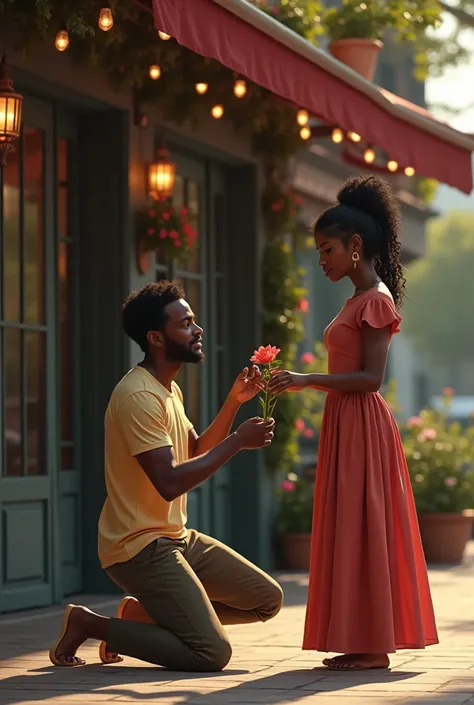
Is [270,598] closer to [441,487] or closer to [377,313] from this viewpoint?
[377,313]

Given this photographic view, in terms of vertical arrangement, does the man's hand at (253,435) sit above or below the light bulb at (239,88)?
below

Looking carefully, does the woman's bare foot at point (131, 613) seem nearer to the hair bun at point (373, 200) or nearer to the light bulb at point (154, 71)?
the hair bun at point (373, 200)

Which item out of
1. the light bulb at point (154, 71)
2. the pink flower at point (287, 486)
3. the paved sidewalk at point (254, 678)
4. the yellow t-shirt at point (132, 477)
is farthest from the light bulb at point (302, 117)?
the yellow t-shirt at point (132, 477)

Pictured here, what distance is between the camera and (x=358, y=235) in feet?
20.8

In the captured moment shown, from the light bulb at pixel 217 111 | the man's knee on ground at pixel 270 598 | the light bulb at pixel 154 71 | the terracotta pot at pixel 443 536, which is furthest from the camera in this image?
the terracotta pot at pixel 443 536

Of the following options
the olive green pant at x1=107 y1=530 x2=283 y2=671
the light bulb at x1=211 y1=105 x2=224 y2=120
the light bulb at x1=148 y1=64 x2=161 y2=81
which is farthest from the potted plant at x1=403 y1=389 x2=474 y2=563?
the olive green pant at x1=107 y1=530 x2=283 y2=671

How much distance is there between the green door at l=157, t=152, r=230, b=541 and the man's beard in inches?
167

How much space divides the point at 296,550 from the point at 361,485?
17.6 ft

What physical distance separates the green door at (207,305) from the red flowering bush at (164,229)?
692 mm

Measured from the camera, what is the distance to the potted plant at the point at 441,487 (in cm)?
1248

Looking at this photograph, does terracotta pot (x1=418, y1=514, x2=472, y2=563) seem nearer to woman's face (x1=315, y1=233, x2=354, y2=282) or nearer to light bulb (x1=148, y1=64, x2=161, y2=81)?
light bulb (x1=148, y1=64, x2=161, y2=81)

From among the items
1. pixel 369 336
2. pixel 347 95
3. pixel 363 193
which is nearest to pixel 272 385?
pixel 369 336

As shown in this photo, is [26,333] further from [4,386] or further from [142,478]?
[142,478]

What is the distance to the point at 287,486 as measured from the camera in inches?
460
